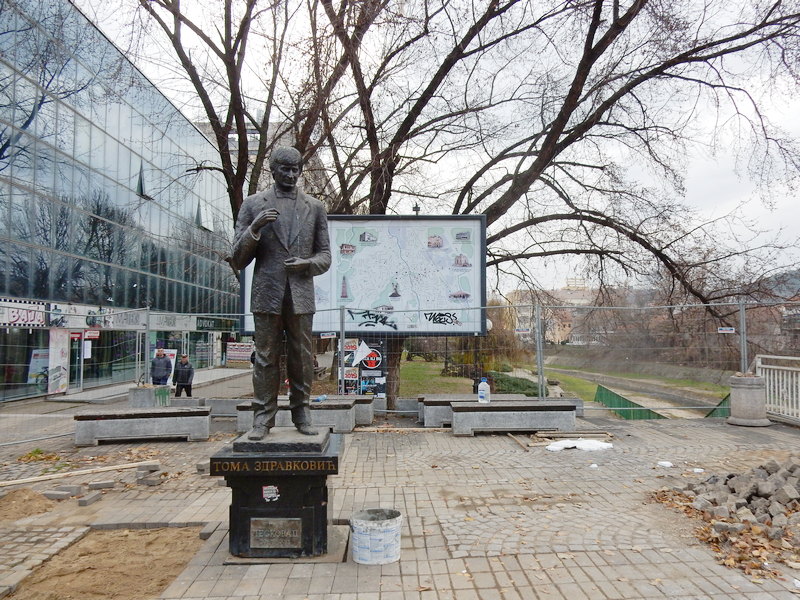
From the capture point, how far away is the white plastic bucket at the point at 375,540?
400cm

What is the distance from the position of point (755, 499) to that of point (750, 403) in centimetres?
572

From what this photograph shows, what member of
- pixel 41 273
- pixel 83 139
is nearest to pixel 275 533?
pixel 41 273

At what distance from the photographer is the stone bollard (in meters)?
9.87

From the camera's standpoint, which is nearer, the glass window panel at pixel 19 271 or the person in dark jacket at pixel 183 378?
the person in dark jacket at pixel 183 378

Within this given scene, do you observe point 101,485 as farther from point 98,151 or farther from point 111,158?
point 111,158

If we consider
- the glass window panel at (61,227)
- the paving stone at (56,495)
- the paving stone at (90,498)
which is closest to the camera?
the paving stone at (90,498)

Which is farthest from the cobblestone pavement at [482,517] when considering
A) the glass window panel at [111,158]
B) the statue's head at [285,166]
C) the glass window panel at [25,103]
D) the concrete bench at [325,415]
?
the glass window panel at [111,158]

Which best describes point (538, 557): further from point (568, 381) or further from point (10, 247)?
point (10, 247)

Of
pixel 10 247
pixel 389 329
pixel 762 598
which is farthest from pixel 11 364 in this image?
pixel 762 598

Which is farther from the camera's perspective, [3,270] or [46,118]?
[46,118]

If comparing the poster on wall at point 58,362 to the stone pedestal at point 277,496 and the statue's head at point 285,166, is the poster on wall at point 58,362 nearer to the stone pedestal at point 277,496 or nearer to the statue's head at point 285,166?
the stone pedestal at point 277,496

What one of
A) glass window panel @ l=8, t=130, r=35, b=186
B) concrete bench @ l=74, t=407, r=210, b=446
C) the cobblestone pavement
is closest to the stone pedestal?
the cobblestone pavement

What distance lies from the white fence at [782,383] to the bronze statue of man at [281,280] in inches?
361

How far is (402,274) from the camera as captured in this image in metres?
12.4
